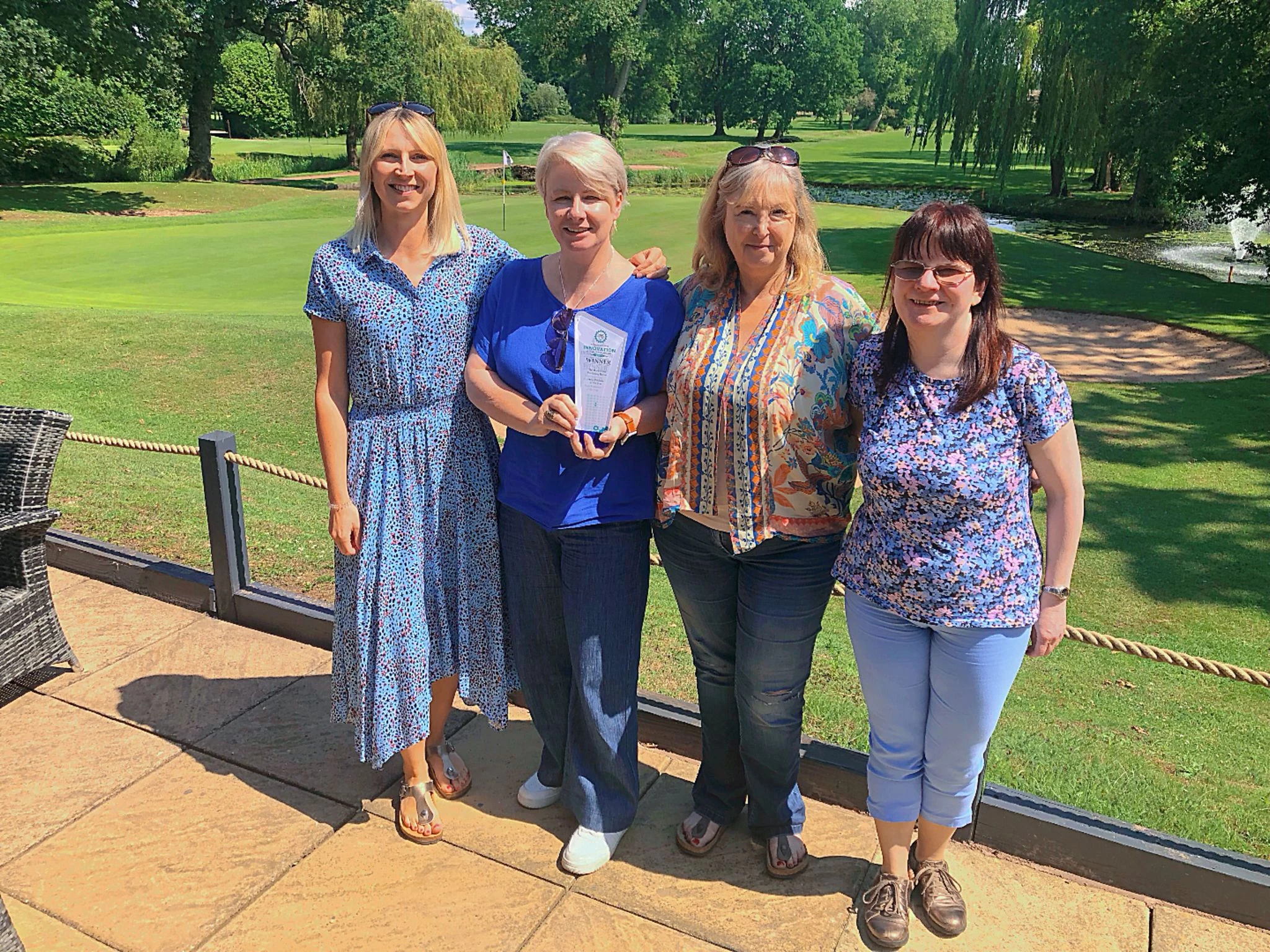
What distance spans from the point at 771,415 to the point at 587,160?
2.55ft

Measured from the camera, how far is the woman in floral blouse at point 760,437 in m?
2.36

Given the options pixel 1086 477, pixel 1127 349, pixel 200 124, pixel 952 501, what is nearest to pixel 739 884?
pixel 952 501

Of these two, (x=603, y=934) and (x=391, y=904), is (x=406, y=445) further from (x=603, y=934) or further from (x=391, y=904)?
(x=603, y=934)

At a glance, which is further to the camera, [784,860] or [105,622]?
[105,622]

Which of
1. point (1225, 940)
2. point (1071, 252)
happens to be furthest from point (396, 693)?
point (1071, 252)

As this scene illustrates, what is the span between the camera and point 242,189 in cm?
2961

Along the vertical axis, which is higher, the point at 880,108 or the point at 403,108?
the point at 880,108

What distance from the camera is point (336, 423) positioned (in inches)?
110

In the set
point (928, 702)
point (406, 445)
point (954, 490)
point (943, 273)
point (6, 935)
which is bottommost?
point (6, 935)

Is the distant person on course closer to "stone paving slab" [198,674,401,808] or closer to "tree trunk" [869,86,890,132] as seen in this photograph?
"stone paving slab" [198,674,401,808]

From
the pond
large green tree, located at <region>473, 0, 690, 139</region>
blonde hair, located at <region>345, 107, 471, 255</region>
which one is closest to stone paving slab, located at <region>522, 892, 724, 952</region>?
blonde hair, located at <region>345, 107, 471, 255</region>

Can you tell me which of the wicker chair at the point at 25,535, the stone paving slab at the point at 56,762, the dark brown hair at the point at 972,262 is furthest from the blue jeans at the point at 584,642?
the wicker chair at the point at 25,535

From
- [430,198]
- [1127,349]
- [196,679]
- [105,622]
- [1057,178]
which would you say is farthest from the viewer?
[1057,178]

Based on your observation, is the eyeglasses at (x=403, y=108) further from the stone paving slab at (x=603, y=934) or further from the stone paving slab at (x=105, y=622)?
the stone paving slab at (x=105, y=622)
